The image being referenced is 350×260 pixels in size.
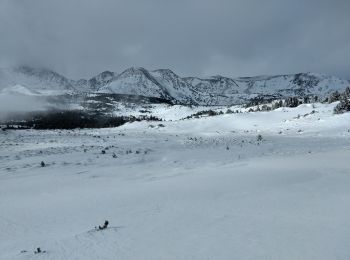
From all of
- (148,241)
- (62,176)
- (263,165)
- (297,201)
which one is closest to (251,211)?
(297,201)

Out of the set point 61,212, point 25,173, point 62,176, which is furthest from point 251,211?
point 25,173

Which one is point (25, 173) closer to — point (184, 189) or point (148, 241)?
point (184, 189)

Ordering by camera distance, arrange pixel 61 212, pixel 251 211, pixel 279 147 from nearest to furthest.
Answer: pixel 251 211, pixel 61 212, pixel 279 147

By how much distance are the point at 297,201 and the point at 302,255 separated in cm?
406

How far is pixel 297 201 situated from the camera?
10.6 meters

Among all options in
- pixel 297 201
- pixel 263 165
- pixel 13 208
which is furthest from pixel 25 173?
pixel 297 201

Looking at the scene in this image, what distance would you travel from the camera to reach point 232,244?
23.9 ft

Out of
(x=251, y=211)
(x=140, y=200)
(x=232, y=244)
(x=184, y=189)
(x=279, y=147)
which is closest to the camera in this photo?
(x=232, y=244)

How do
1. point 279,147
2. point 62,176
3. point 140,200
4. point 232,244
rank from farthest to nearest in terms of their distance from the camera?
point 279,147 → point 62,176 → point 140,200 → point 232,244

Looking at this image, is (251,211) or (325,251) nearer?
(325,251)

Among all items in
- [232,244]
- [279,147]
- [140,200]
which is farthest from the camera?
[279,147]

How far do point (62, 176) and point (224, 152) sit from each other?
1076cm

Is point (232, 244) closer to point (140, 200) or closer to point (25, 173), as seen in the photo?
point (140, 200)

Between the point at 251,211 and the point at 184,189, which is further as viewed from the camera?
the point at 184,189
